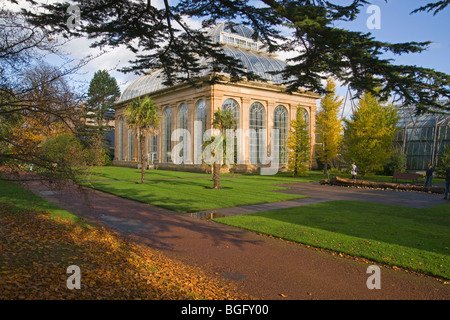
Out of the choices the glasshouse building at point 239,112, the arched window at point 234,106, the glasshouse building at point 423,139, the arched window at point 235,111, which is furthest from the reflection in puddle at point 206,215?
the glasshouse building at point 423,139

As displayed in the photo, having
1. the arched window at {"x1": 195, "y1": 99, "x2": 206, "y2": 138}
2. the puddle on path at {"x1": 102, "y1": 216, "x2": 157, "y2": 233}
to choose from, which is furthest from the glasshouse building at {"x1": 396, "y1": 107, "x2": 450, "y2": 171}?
the puddle on path at {"x1": 102, "y1": 216, "x2": 157, "y2": 233}

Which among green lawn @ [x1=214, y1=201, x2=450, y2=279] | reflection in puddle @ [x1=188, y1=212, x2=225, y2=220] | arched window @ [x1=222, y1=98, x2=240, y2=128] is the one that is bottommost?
reflection in puddle @ [x1=188, y1=212, x2=225, y2=220]

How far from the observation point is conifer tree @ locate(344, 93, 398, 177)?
1297 inches

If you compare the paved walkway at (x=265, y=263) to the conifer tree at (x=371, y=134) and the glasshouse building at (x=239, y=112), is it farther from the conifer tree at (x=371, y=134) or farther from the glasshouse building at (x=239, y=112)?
the glasshouse building at (x=239, y=112)

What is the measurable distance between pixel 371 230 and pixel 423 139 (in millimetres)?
39687

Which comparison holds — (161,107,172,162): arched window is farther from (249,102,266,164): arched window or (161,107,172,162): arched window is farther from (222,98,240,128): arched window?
(249,102,266,164): arched window

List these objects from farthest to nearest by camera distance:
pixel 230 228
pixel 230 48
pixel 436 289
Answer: pixel 230 48
pixel 230 228
pixel 436 289

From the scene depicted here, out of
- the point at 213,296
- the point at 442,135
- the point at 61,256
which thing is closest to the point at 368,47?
the point at 213,296

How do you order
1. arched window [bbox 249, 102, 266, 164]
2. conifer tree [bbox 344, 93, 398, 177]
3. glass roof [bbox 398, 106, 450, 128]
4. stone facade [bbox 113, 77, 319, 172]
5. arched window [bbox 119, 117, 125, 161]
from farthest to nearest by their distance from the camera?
arched window [bbox 119, 117, 125, 161] < arched window [bbox 249, 102, 266, 164] < stone facade [bbox 113, 77, 319, 172] < glass roof [bbox 398, 106, 450, 128] < conifer tree [bbox 344, 93, 398, 177]

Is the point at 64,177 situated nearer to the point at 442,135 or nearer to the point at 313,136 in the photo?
the point at 442,135

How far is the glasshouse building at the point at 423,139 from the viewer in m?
41.2

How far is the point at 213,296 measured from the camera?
5.52 meters

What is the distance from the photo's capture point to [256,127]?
47.5m
